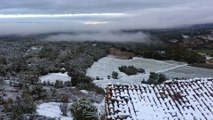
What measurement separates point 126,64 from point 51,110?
51.2 ft

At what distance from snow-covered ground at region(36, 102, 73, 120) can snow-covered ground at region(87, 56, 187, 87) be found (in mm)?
6785

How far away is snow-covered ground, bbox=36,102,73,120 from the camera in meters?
17.1

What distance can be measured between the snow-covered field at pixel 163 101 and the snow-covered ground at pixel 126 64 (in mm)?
13550

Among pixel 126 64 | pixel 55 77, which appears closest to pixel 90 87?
pixel 55 77

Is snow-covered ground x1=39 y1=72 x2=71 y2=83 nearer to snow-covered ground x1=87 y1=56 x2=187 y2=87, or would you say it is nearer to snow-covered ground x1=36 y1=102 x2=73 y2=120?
snow-covered ground x1=87 y1=56 x2=187 y2=87

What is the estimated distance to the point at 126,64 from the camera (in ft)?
109

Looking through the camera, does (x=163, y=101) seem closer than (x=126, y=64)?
Yes

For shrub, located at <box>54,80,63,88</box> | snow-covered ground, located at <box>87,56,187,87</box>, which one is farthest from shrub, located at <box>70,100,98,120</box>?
snow-covered ground, located at <box>87,56,187,87</box>

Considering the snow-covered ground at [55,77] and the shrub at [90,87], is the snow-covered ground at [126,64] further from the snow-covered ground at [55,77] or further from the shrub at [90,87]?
the snow-covered ground at [55,77]

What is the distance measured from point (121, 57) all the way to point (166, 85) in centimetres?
2432

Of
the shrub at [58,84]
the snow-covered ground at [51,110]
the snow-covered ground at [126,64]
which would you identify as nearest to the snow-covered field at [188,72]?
the snow-covered ground at [126,64]

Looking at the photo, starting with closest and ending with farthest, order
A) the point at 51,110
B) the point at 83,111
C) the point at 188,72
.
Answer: the point at 83,111
the point at 51,110
the point at 188,72

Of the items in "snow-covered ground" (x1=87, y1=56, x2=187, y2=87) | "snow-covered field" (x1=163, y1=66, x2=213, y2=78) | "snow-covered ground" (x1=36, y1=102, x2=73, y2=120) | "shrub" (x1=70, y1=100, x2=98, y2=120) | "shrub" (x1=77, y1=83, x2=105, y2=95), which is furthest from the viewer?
"snow-covered field" (x1=163, y1=66, x2=213, y2=78)

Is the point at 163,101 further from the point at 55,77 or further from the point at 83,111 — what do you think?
the point at 55,77
